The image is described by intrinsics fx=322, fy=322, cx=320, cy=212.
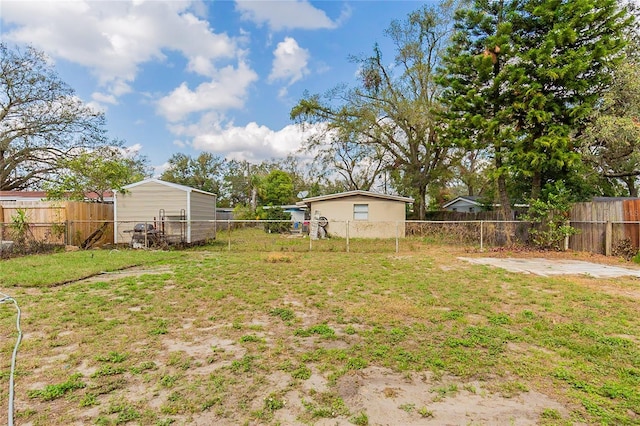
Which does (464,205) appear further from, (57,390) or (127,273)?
(57,390)

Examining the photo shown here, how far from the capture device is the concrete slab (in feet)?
24.9

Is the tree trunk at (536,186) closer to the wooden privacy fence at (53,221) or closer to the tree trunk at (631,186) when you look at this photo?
the tree trunk at (631,186)

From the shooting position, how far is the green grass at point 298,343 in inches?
97.6

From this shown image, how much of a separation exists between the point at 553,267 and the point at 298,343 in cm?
803

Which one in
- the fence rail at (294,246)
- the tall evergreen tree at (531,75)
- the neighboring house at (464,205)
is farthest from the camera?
the neighboring house at (464,205)

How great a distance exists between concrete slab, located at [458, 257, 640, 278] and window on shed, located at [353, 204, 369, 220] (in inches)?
313

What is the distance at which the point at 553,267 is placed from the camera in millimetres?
8500

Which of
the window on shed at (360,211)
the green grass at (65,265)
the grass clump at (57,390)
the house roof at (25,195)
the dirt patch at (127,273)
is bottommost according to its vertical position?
the grass clump at (57,390)

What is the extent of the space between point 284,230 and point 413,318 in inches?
729

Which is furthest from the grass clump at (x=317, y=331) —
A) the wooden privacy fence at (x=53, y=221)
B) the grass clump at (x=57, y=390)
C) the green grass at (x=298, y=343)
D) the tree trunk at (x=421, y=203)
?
the tree trunk at (x=421, y=203)

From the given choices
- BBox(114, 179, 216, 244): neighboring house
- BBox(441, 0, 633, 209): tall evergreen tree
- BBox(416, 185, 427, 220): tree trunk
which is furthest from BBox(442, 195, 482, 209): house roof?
BBox(114, 179, 216, 244): neighboring house

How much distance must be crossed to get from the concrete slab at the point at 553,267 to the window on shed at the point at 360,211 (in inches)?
313

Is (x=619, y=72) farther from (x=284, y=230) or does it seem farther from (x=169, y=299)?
(x=284, y=230)

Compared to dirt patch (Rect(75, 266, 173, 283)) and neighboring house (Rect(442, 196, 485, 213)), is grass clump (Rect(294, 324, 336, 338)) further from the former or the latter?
neighboring house (Rect(442, 196, 485, 213))
